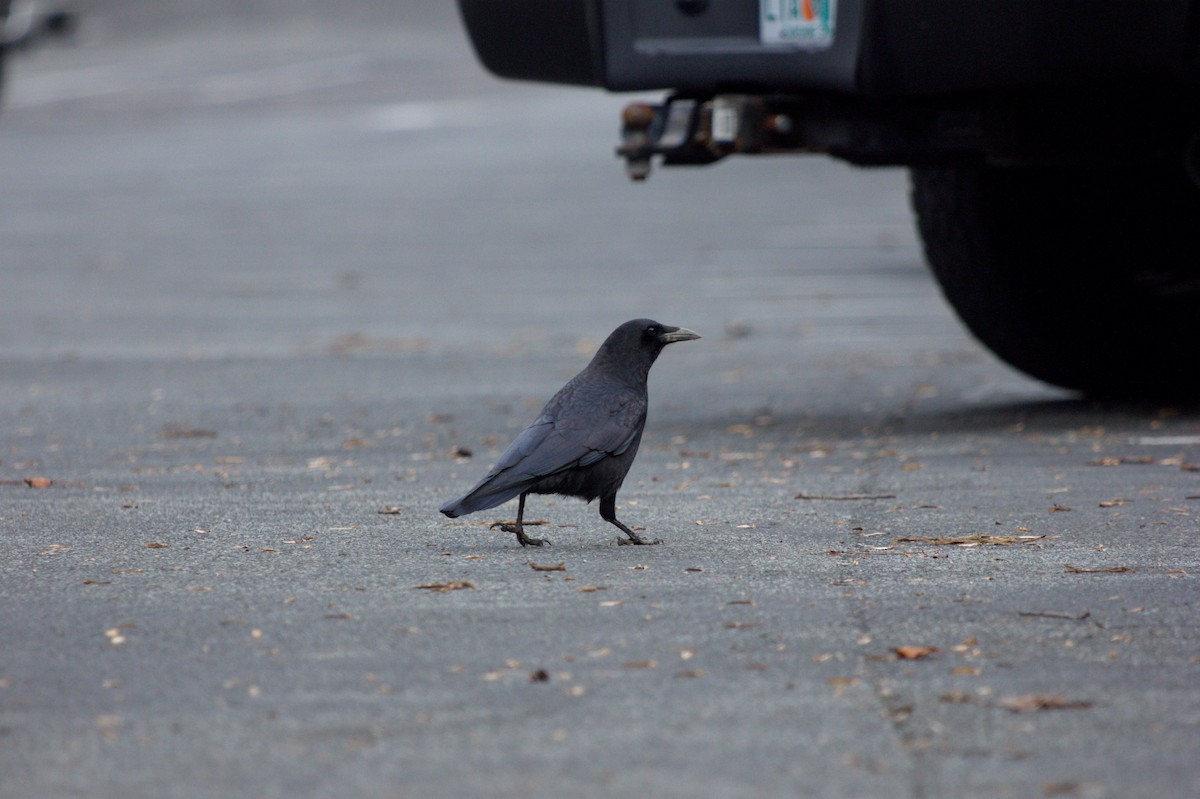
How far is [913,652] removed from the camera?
14.6 ft

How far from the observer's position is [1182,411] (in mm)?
9094

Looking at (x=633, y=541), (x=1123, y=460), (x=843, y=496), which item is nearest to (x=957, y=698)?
(x=633, y=541)

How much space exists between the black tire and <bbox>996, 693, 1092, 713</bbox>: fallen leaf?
526 centimetres

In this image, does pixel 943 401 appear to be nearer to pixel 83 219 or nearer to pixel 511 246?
pixel 511 246

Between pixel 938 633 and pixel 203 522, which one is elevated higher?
pixel 938 633

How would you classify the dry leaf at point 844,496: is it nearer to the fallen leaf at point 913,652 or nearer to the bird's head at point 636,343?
the bird's head at point 636,343

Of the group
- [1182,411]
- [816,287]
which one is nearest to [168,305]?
[816,287]

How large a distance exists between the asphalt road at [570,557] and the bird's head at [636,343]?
0.56 meters

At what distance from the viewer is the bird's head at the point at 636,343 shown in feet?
21.3

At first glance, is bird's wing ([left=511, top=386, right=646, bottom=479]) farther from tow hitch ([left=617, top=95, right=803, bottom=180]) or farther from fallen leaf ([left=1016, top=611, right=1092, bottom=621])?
tow hitch ([left=617, top=95, right=803, bottom=180])

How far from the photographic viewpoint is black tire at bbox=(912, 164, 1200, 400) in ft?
30.1

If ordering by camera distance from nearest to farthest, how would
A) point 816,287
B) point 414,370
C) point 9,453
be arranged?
point 9,453 → point 414,370 → point 816,287

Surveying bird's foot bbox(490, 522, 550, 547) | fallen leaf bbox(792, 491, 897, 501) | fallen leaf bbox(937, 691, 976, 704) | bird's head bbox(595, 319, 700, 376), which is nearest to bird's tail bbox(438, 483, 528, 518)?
bird's foot bbox(490, 522, 550, 547)

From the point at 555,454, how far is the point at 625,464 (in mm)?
271
